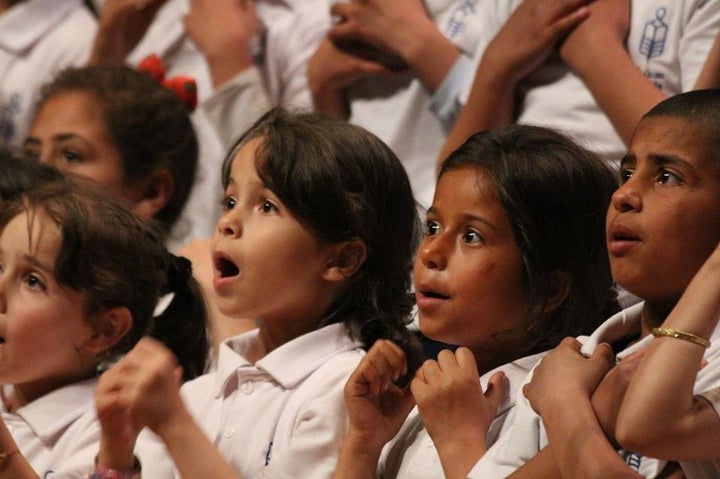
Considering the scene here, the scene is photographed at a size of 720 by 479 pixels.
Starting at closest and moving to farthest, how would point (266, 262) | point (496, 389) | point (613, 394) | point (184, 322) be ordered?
point (613, 394) → point (496, 389) → point (266, 262) → point (184, 322)

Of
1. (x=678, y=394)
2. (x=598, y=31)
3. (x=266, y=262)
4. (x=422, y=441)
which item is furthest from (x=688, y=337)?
(x=598, y=31)

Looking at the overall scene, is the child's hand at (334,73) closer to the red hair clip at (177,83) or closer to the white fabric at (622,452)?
the red hair clip at (177,83)

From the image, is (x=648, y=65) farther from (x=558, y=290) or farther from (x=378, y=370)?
(x=378, y=370)

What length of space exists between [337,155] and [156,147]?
0.93 m

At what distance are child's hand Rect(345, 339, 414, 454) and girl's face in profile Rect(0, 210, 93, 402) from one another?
22.7 inches

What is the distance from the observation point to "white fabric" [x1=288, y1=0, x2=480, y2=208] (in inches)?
108

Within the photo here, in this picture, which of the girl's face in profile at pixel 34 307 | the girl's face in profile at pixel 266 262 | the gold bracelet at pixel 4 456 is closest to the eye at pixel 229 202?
the girl's face in profile at pixel 266 262

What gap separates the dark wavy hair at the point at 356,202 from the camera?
200 cm

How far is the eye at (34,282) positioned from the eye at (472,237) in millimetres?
669

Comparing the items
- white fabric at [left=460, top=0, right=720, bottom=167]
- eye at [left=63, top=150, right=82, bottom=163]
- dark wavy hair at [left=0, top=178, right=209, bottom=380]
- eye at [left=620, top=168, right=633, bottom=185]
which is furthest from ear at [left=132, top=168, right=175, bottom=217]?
eye at [left=620, top=168, right=633, bottom=185]

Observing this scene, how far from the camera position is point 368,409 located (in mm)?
1708

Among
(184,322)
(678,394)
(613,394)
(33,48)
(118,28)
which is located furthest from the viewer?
(33,48)

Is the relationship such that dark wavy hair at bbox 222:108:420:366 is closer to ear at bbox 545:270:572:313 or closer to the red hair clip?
ear at bbox 545:270:572:313

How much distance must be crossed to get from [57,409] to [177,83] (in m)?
1.11
